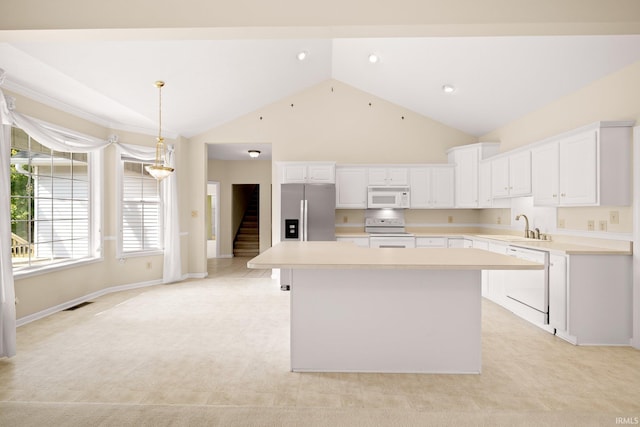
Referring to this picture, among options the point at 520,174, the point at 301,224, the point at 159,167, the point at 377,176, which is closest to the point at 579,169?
the point at 520,174

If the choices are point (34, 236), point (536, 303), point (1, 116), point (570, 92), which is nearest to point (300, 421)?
point (536, 303)

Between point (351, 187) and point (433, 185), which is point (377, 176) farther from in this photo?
point (433, 185)

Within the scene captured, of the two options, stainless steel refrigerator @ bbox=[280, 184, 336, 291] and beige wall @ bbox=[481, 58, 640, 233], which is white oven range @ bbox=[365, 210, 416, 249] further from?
beige wall @ bbox=[481, 58, 640, 233]

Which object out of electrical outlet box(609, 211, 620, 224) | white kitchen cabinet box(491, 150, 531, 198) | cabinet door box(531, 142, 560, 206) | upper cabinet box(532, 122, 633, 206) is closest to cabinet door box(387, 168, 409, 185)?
white kitchen cabinet box(491, 150, 531, 198)

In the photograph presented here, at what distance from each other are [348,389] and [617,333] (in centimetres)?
274

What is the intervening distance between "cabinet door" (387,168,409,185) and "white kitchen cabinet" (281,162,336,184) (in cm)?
100

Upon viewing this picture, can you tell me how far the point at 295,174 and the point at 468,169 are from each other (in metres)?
2.89

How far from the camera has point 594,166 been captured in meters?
3.50

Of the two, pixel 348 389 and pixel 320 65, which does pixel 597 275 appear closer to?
pixel 348 389

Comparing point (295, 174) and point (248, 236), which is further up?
point (295, 174)

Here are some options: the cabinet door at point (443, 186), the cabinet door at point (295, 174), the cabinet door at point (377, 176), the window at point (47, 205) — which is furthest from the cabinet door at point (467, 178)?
the window at point (47, 205)

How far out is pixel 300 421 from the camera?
86.4 inches

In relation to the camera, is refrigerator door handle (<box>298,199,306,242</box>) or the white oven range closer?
→ refrigerator door handle (<box>298,199,306,242</box>)

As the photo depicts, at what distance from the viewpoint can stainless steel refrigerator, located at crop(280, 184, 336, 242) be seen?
5.98 meters
